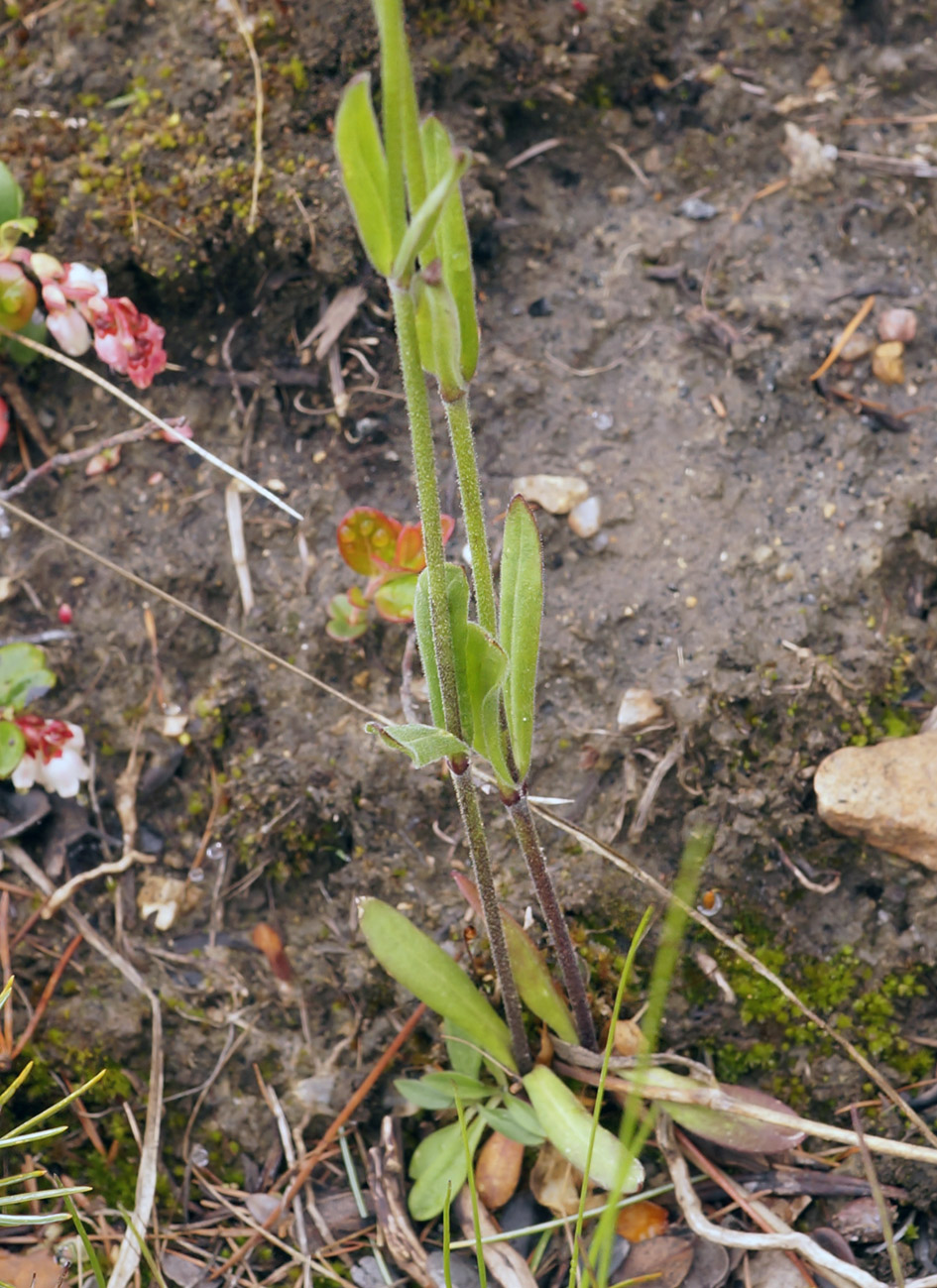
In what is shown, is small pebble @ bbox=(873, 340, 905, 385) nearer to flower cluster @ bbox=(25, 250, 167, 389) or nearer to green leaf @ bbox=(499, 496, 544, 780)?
green leaf @ bbox=(499, 496, 544, 780)

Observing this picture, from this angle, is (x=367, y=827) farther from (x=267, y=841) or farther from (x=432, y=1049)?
(x=432, y=1049)

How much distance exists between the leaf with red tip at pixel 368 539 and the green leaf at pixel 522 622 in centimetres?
56

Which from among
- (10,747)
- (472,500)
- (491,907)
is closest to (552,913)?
(491,907)

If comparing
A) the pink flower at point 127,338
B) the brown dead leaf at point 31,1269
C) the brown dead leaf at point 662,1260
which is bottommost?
the brown dead leaf at point 662,1260

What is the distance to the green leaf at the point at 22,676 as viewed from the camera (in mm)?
2027

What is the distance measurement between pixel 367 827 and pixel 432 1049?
44 centimetres

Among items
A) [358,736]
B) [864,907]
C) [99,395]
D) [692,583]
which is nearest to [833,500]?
[692,583]

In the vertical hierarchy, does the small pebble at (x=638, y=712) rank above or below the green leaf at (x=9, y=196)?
below

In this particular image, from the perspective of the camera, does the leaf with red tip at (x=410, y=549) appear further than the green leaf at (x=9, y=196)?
No

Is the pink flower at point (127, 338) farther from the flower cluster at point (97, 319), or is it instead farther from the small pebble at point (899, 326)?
the small pebble at point (899, 326)

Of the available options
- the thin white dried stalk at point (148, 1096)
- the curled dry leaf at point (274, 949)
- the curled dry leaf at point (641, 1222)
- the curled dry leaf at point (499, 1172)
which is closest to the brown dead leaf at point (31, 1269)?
the thin white dried stalk at point (148, 1096)

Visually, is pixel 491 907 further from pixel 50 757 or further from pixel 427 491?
pixel 50 757

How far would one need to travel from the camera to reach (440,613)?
4.15ft

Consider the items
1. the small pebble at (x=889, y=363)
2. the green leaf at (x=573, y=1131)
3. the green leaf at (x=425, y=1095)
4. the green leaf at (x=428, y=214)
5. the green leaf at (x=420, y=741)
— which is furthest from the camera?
the small pebble at (x=889, y=363)
